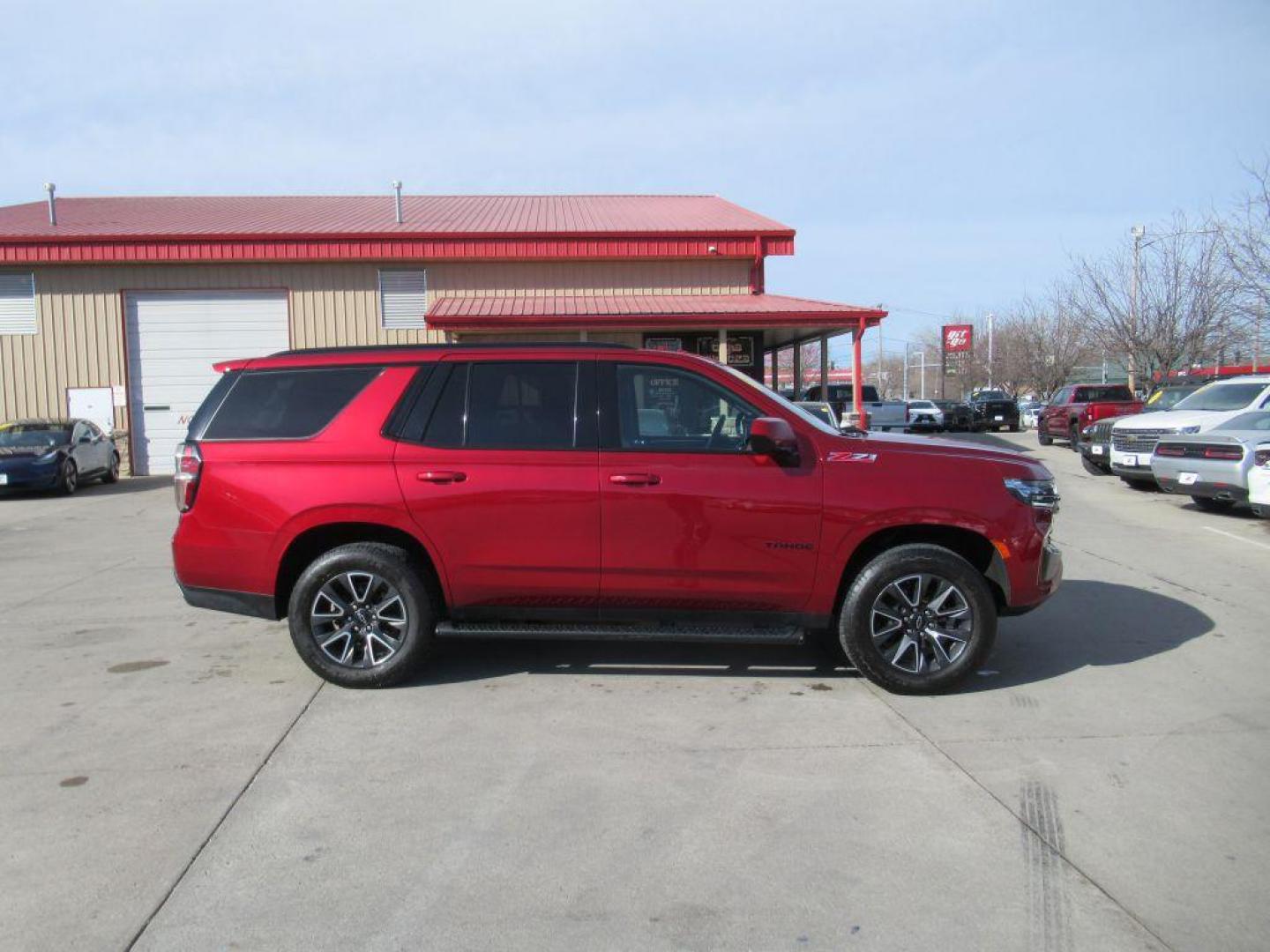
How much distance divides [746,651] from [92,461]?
1659 cm

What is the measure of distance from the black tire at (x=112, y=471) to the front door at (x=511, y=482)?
54.9 ft

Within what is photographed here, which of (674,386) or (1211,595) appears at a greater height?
(674,386)

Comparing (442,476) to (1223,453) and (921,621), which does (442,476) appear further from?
(1223,453)

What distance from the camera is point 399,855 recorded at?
3.56 meters

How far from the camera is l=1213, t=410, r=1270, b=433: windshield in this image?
1246cm

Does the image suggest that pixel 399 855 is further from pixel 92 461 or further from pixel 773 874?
pixel 92 461

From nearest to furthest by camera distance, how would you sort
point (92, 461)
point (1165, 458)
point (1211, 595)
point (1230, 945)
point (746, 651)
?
point (1230, 945) → point (746, 651) → point (1211, 595) → point (1165, 458) → point (92, 461)

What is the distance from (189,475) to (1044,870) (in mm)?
4691

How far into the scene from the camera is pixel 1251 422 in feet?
41.5

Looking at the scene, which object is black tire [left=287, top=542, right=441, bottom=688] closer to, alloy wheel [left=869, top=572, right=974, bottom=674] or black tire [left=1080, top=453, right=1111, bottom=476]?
alloy wheel [left=869, top=572, right=974, bottom=674]

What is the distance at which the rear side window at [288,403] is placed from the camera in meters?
5.49

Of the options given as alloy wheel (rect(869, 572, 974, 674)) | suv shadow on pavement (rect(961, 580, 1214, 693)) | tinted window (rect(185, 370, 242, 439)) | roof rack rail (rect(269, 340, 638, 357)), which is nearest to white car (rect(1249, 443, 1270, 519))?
suv shadow on pavement (rect(961, 580, 1214, 693))

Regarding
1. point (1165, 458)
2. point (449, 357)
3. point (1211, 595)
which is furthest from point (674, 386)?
point (1165, 458)

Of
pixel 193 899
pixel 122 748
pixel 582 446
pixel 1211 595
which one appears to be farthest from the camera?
pixel 1211 595
